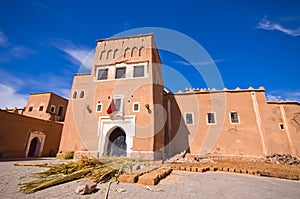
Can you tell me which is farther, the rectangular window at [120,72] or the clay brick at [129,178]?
the rectangular window at [120,72]

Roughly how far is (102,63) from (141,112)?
6.67m

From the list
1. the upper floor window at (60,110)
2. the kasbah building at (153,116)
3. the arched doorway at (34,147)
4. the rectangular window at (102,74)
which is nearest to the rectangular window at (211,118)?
the kasbah building at (153,116)

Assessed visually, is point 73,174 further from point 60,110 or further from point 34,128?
point 60,110

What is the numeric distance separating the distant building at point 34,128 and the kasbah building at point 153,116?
3.31m

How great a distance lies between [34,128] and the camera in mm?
16047

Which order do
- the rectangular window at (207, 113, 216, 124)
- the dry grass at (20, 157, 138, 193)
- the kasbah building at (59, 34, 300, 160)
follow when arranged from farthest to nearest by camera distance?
the rectangular window at (207, 113, 216, 124) → the kasbah building at (59, 34, 300, 160) → the dry grass at (20, 157, 138, 193)

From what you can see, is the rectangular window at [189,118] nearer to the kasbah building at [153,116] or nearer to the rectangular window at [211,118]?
the kasbah building at [153,116]

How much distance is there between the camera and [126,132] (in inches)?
500

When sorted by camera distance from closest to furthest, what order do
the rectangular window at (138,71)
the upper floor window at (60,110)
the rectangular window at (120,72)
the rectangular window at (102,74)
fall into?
the rectangular window at (138,71) < the rectangular window at (120,72) < the rectangular window at (102,74) < the upper floor window at (60,110)

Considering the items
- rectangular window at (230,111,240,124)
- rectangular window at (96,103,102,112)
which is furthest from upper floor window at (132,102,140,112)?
rectangular window at (230,111,240,124)

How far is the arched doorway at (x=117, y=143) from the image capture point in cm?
1305

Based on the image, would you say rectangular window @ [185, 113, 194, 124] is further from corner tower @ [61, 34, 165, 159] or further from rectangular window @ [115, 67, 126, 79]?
rectangular window @ [115, 67, 126, 79]

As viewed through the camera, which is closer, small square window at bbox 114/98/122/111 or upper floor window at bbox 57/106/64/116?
small square window at bbox 114/98/122/111

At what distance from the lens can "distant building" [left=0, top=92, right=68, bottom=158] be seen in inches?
522
